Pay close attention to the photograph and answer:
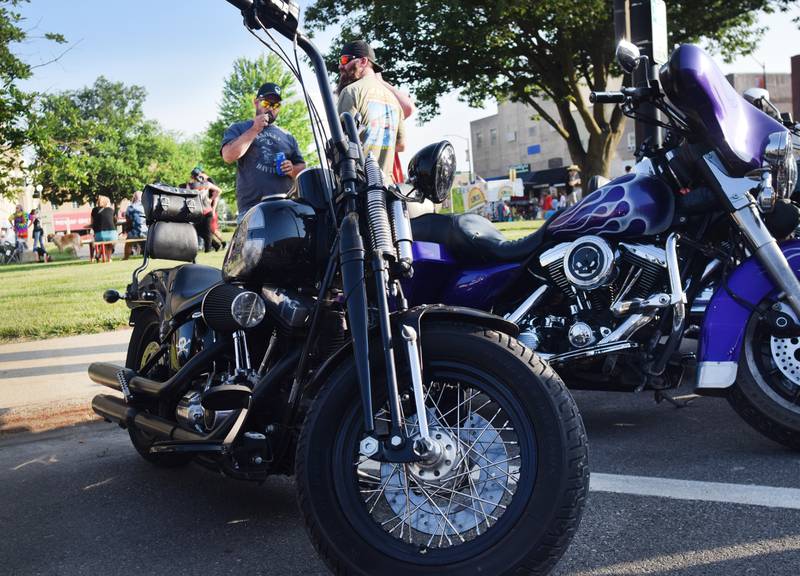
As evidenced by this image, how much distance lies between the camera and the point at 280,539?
306 cm

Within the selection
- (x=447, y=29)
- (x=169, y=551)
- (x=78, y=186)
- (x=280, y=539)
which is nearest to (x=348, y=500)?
(x=280, y=539)

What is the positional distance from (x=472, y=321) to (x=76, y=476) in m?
2.49

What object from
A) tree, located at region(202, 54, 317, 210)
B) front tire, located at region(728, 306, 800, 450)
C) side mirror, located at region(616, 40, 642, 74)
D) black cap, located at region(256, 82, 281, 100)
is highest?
tree, located at region(202, 54, 317, 210)

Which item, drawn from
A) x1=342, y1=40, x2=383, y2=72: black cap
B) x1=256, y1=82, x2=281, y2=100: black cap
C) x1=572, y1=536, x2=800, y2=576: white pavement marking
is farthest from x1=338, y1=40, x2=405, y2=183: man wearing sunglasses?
x1=572, y1=536, x2=800, y2=576: white pavement marking

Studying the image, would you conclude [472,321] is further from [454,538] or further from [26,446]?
[26,446]

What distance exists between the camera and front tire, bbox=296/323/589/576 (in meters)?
2.21

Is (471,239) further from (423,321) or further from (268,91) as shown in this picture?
(423,321)

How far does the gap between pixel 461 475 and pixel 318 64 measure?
1.31 metres

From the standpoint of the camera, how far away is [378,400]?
245cm

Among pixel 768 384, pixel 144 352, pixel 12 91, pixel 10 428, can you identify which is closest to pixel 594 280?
pixel 768 384

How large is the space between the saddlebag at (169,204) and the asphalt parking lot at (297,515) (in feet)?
3.94

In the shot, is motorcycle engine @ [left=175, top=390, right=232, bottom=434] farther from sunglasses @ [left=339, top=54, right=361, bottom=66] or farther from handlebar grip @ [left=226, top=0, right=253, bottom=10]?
sunglasses @ [left=339, top=54, right=361, bottom=66]

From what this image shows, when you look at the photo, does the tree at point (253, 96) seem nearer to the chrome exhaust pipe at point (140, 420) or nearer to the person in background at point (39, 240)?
the person in background at point (39, 240)

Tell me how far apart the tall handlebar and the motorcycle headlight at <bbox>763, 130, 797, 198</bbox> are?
209cm
